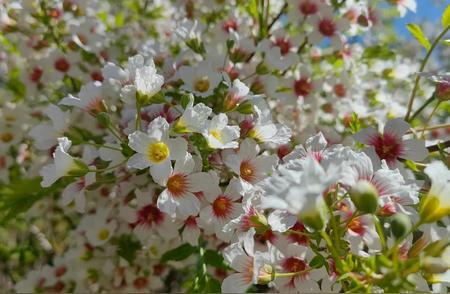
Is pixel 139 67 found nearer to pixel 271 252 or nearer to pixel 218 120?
pixel 218 120

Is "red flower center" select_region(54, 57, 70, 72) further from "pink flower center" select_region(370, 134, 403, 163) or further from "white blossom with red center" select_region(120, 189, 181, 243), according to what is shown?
"pink flower center" select_region(370, 134, 403, 163)

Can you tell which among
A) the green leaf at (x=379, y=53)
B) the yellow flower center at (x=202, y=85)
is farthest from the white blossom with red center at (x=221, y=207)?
the green leaf at (x=379, y=53)

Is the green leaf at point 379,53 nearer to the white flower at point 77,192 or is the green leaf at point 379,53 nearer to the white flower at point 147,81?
the white flower at point 147,81

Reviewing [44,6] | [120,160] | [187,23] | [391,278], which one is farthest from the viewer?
[44,6]

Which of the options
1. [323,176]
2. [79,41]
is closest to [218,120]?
[323,176]

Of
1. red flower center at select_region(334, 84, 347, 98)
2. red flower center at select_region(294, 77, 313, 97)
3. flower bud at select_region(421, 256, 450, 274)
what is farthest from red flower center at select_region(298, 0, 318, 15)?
flower bud at select_region(421, 256, 450, 274)

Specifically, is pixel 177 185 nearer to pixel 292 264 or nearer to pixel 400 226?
pixel 292 264

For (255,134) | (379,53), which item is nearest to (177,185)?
(255,134)

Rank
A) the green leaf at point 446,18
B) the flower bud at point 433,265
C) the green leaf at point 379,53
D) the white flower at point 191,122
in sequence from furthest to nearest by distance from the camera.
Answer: the green leaf at point 379,53 → the green leaf at point 446,18 → the white flower at point 191,122 → the flower bud at point 433,265
